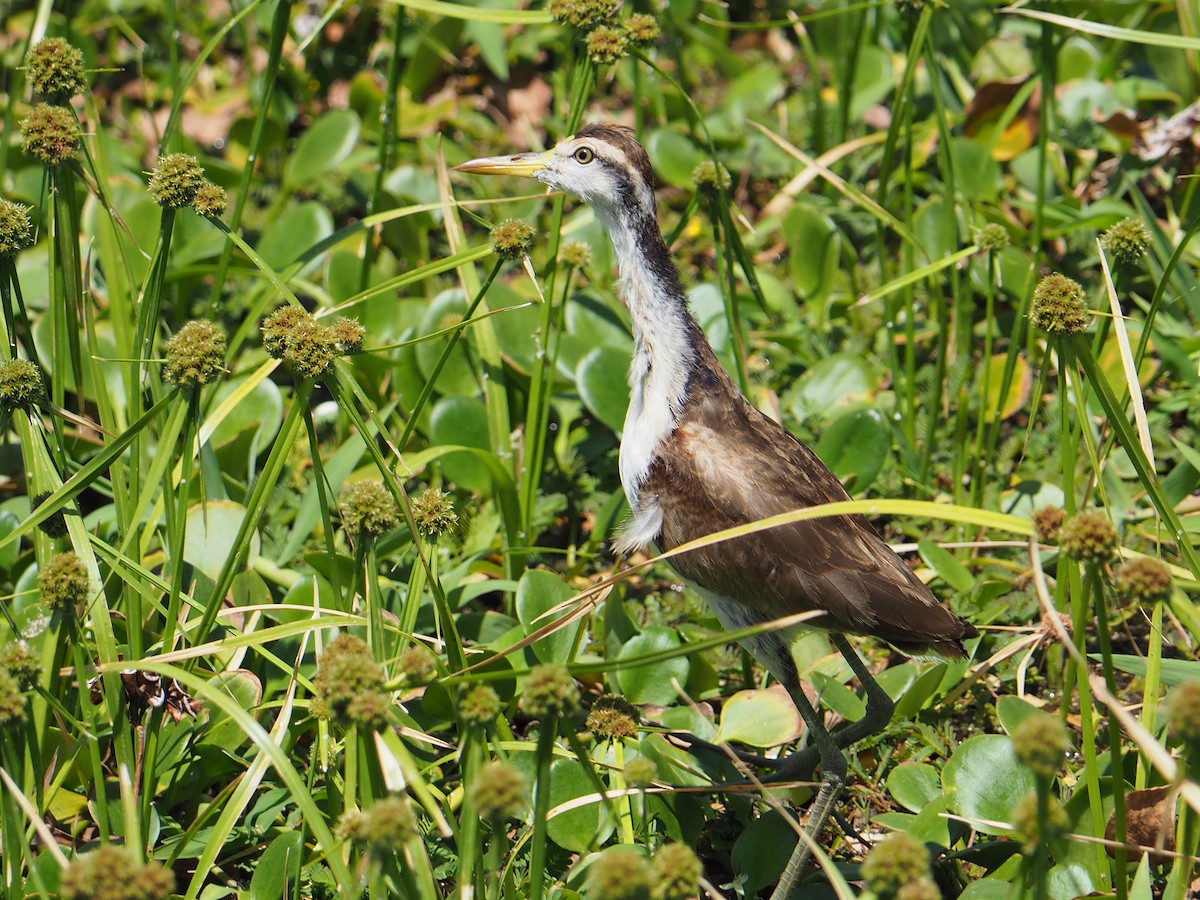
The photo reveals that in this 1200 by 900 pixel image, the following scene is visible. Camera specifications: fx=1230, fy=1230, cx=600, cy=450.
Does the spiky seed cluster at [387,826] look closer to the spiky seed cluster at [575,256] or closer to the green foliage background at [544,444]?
the green foliage background at [544,444]

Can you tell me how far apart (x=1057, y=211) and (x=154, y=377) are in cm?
386

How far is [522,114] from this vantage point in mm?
6891

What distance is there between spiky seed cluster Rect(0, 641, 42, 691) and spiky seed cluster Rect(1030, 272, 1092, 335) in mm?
2319

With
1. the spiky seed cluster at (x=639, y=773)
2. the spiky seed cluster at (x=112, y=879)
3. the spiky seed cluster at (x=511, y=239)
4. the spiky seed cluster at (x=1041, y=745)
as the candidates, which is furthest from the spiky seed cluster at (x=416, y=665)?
the spiky seed cluster at (x=511, y=239)

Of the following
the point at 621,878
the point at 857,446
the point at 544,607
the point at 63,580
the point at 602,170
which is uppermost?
the point at 602,170

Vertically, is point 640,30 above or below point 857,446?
above

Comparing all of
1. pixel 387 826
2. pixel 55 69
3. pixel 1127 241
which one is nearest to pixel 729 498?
pixel 1127 241

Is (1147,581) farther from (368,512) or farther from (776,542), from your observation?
(368,512)

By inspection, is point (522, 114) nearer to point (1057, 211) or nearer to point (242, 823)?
point (1057, 211)

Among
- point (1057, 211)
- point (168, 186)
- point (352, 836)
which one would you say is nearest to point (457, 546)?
point (168, 186)

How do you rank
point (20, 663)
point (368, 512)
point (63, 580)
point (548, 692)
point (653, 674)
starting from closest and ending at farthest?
1. point (548, 692)
2. point (20, 663)
3. point (63, 580)
4. point (368, 512)
5. point (653, 674)

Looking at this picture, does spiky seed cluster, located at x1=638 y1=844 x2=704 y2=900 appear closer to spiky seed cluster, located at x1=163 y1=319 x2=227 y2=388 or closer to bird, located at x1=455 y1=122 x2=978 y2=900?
bird, located at x1=455 y1=122 x2=978 y2=900

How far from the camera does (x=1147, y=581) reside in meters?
2.21

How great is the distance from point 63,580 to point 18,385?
64cm
